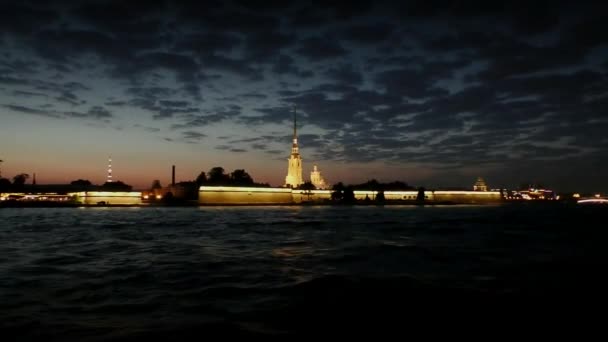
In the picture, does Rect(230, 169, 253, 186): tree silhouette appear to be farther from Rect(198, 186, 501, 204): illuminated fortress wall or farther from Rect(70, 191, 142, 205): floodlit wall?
Rect(70, 191, 142, 205): floodlit wall

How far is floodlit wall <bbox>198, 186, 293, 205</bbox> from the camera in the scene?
126 m

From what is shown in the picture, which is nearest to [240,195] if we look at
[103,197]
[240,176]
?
[103,197]

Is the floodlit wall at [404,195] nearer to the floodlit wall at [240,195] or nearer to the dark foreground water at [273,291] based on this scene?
the floodlit wall at [240,195]

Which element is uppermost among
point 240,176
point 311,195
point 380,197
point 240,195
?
point 240,176

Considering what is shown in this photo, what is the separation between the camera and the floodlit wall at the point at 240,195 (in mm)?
126500

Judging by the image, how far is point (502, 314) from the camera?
9.16 m

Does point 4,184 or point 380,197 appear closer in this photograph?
point 4,184

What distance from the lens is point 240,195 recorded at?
433ft

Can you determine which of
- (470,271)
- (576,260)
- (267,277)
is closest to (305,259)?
(267,277)

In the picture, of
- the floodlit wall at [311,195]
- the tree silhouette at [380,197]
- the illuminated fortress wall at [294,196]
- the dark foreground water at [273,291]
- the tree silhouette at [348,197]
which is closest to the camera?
A: the dark foreground water at [273,291]

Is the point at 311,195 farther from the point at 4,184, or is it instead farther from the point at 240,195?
the point at 4,184

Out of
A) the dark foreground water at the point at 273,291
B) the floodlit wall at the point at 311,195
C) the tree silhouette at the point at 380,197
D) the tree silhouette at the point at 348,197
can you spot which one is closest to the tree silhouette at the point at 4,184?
the floodlit wall at the point at 311,195

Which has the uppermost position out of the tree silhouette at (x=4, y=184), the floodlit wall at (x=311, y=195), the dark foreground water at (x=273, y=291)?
the tree silhouette at (x=4, y=184)

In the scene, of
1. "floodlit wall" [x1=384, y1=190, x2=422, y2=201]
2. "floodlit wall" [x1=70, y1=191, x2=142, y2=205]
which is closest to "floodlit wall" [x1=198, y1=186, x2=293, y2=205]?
"floodlit wall" [x1=70, y1=191, x2=142, y2=205]
